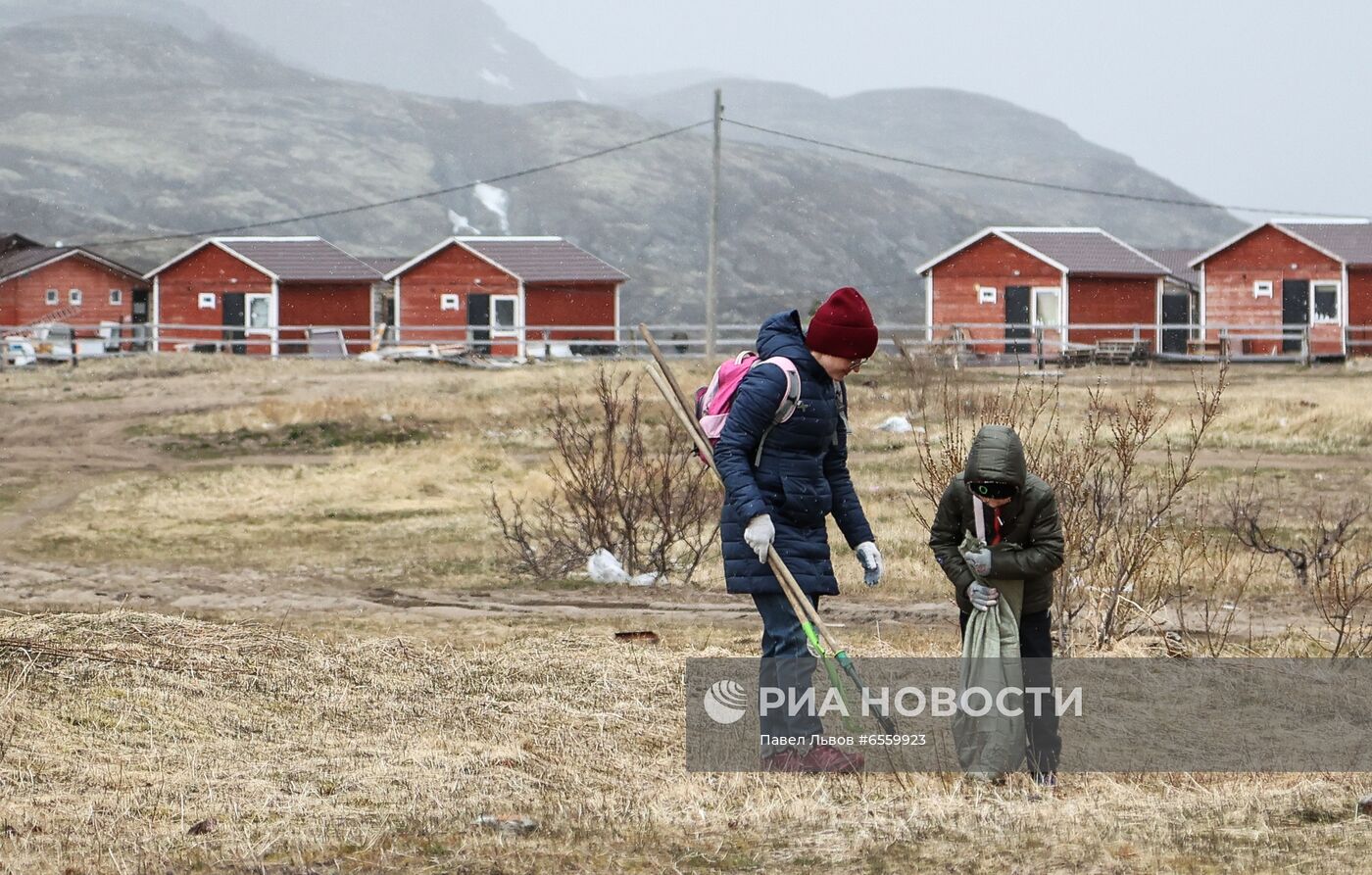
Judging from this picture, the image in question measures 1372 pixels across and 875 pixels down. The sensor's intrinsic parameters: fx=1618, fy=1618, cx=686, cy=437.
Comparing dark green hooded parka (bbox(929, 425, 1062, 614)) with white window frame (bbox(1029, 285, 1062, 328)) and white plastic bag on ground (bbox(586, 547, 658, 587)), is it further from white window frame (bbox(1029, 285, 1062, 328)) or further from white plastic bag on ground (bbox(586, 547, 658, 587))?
white window frame (bbox(1029, 285, 1062, 328))

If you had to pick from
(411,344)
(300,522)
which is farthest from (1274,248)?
(300,522)

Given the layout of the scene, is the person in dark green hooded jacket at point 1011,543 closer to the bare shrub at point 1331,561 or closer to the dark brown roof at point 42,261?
the bare shrub at point 1331,561

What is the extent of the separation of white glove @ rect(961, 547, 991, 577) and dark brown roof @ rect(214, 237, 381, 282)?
139ft

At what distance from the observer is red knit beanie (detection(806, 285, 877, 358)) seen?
5977 mm

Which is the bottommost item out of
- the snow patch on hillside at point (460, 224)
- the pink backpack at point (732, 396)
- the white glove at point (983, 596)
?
the white glove at point (983, 596)

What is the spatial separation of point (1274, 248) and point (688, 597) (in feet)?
114

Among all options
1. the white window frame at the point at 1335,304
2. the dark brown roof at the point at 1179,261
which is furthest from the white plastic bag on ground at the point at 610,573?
the dark brown roof at the point at 1179,261

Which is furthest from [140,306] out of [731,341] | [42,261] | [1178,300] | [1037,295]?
[1178,300]

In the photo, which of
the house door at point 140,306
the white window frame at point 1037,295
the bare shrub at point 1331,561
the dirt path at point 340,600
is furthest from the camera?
the house door at point 140,306

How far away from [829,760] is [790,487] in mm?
1052

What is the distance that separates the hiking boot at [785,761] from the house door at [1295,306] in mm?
39313

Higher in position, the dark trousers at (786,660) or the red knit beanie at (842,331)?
the red knit beanie at (842,331)

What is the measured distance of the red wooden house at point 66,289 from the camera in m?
50.0

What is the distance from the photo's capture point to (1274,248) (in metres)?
43.1
